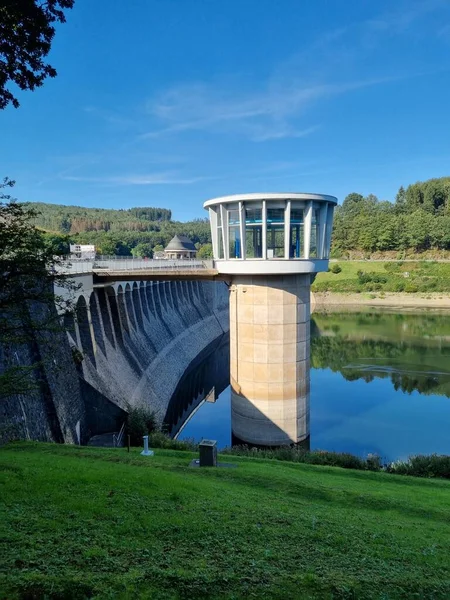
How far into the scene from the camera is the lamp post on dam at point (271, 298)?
22.1m

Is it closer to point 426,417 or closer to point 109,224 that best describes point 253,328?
point 426,417

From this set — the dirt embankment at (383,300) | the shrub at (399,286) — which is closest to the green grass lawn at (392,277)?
the shrub at (399,286)

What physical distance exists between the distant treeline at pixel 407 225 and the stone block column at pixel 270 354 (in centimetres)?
8870

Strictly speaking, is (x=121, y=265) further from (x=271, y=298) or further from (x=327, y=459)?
(x=327, y=459)

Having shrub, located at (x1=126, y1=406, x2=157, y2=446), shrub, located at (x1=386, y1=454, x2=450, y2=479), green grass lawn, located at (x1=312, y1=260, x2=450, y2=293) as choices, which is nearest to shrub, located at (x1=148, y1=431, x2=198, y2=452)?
shrub, located at (x1=126, y1=406, x2=157, y2=446)

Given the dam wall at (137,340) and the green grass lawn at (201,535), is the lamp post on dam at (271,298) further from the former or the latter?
the green grass lawn at (201,535)

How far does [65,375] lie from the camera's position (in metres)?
19.0

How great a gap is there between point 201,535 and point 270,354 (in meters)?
15.2

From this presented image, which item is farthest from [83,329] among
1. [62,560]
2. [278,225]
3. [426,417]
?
[426,417]

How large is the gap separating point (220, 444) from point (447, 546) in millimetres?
18356

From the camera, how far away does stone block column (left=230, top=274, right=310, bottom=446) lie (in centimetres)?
2261

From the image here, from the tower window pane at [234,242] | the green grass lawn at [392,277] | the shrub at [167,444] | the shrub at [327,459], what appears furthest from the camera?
the green grass lawn at [392,277]

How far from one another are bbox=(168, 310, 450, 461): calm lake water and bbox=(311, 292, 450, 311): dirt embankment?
75.4 feet

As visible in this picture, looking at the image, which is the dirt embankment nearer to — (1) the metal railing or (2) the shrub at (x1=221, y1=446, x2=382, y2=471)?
(1) the metal railing
